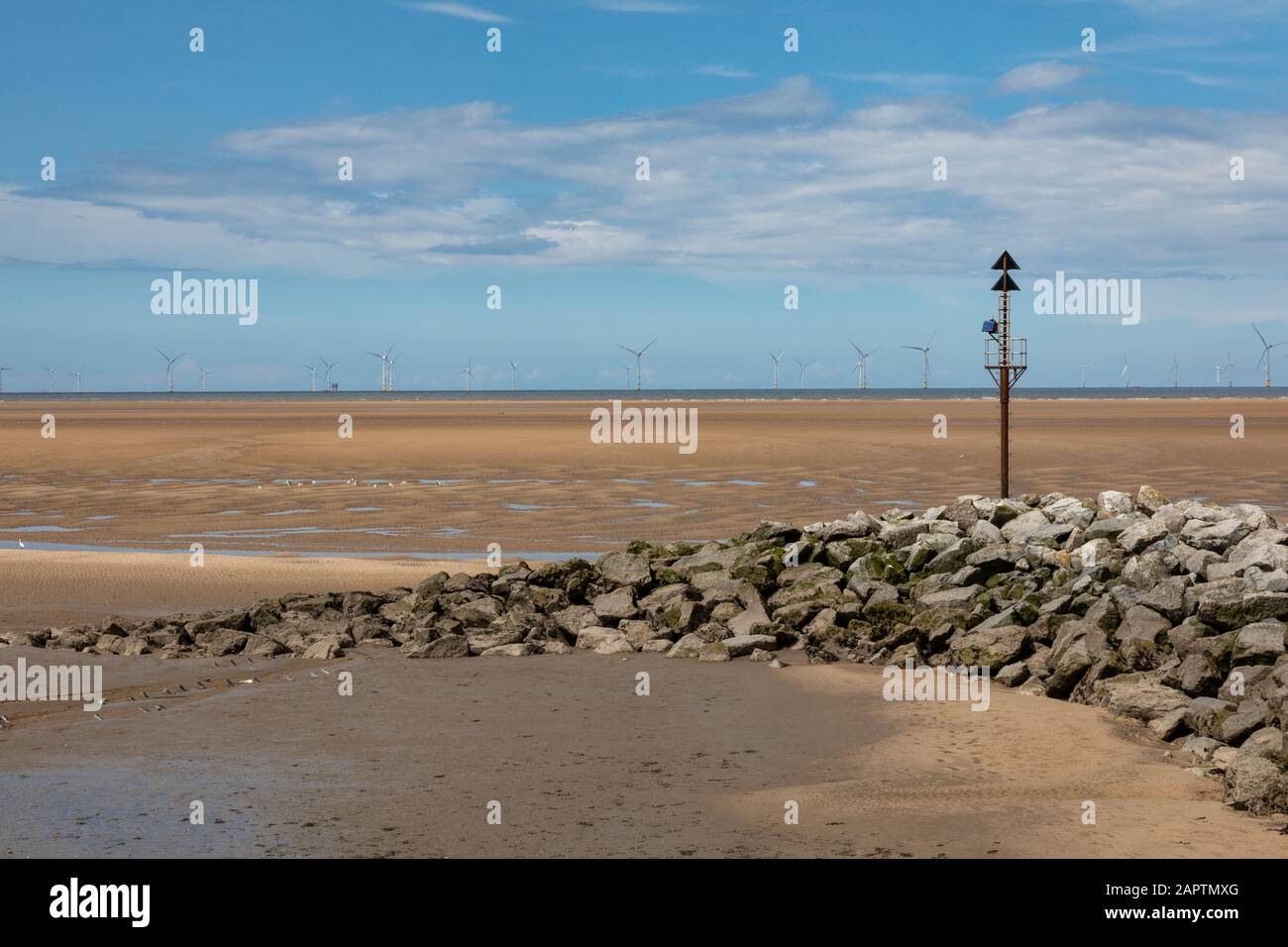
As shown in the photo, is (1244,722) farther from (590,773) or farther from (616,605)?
(616,605)

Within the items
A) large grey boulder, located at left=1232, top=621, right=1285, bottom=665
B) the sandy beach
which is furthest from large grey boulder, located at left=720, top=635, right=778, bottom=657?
large grey boulder, located at left=1232, top=621, right=1285, bottom=665

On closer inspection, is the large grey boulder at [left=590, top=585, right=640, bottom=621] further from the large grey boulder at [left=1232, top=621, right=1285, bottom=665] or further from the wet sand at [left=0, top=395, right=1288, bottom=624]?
the large grey boulder at [left=1232, top=621, right=1285, bottom=665]

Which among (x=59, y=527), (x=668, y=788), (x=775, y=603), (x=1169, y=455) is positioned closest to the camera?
(x=668, y=788)

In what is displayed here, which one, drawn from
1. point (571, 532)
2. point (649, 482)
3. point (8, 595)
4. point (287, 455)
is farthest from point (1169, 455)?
point (8, 595)

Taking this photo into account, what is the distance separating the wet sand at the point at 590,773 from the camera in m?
8.73

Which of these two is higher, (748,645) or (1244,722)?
(1244,722)

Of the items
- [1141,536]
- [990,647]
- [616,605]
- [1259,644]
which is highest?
[1141,536]

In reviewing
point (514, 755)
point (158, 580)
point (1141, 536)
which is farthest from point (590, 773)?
point (158, 580)

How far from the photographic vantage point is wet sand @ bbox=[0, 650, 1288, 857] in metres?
8.73

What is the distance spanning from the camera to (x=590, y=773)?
34.6ft

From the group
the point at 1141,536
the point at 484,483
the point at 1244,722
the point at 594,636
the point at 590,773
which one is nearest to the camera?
the point at 590,773
